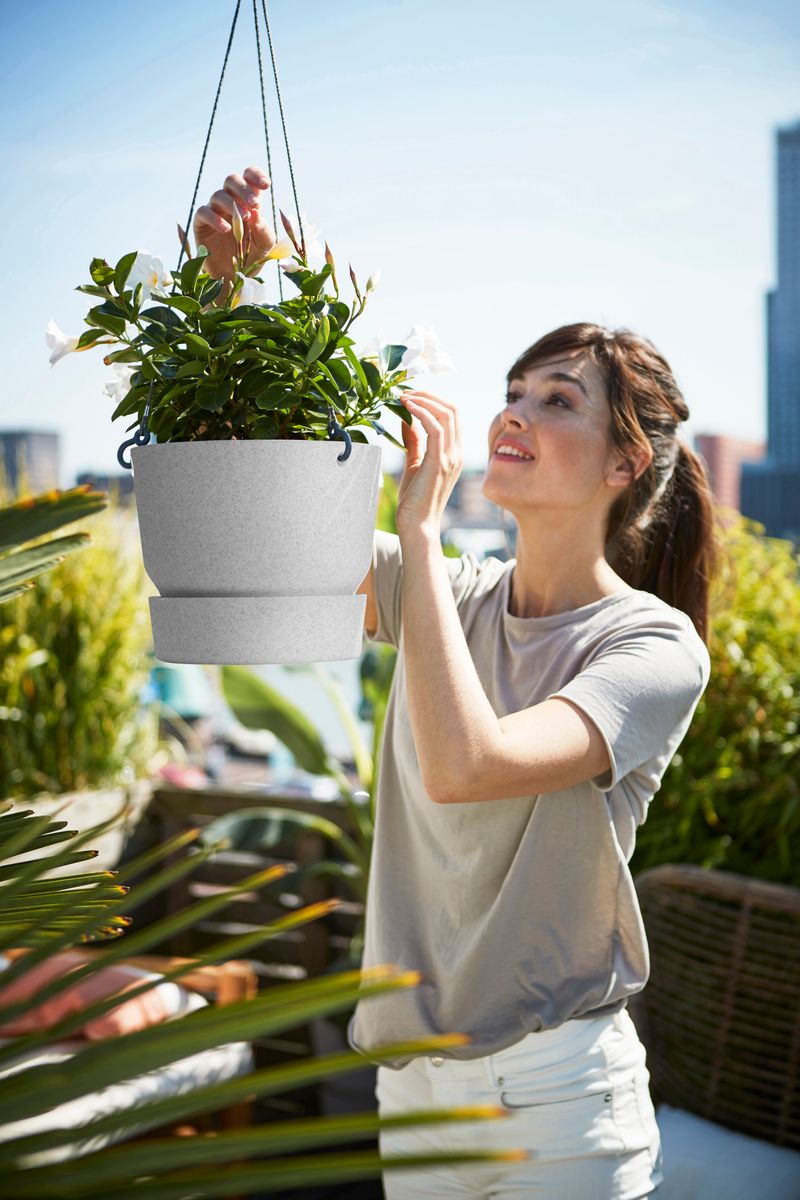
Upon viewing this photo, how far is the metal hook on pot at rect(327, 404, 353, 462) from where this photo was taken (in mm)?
875

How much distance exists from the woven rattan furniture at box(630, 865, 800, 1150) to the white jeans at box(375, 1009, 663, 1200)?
2.28 feet

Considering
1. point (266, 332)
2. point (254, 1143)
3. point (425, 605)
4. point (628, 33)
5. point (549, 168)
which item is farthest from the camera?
point (549, 168)

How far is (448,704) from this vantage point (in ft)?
3.65

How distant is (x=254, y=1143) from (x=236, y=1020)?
44 mm

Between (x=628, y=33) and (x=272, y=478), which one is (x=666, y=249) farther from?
(x=272, y=478)

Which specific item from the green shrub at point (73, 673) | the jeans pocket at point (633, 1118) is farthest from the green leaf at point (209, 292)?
the green shrub at point (73, 673)

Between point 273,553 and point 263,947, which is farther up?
point 273,553

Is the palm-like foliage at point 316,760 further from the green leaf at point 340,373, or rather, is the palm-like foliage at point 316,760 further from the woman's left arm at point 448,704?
the green leaf at point 340,373

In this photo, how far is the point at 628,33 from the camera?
1866 centimetres

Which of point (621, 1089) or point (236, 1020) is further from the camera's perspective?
point (621, 1089)

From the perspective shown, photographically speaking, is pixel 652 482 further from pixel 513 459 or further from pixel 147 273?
pixel 147 273

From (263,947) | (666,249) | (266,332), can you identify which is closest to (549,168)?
(666,249)

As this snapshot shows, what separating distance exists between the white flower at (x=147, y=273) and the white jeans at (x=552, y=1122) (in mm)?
876

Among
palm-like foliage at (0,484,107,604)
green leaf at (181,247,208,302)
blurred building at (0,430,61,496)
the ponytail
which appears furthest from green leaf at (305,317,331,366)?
blurred building at (0,430,61,496)
